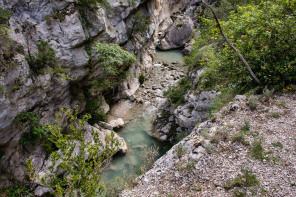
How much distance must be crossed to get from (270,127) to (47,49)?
13391 mm

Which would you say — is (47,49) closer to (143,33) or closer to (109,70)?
(109,70)

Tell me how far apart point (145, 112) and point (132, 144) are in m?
4.56

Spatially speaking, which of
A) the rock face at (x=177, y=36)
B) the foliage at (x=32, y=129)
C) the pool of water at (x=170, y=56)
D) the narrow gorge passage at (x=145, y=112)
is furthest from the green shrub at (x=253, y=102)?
the rock face at (x=177, y=36)

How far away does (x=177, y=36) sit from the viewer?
3419cm

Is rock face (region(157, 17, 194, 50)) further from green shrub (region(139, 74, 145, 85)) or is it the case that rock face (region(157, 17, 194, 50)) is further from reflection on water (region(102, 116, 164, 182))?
reflection on water (region(102, 116, 164, 182))

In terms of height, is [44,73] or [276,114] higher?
[44,73]

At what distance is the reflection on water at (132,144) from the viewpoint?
44.9 ft

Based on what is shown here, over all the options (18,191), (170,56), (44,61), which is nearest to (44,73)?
(44,61)

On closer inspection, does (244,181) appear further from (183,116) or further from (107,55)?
(107,55)

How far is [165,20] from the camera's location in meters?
39.0

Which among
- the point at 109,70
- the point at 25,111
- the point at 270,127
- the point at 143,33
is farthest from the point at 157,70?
the point at 270,127

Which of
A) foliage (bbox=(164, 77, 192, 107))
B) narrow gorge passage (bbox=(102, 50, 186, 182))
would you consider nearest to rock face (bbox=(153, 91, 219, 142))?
foliage (bbox=(164, 77, 192, 107))

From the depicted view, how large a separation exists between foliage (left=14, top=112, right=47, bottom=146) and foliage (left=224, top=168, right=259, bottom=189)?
1096 centimetres

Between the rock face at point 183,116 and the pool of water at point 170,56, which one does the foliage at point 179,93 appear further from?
the pool of water at point 170,56
